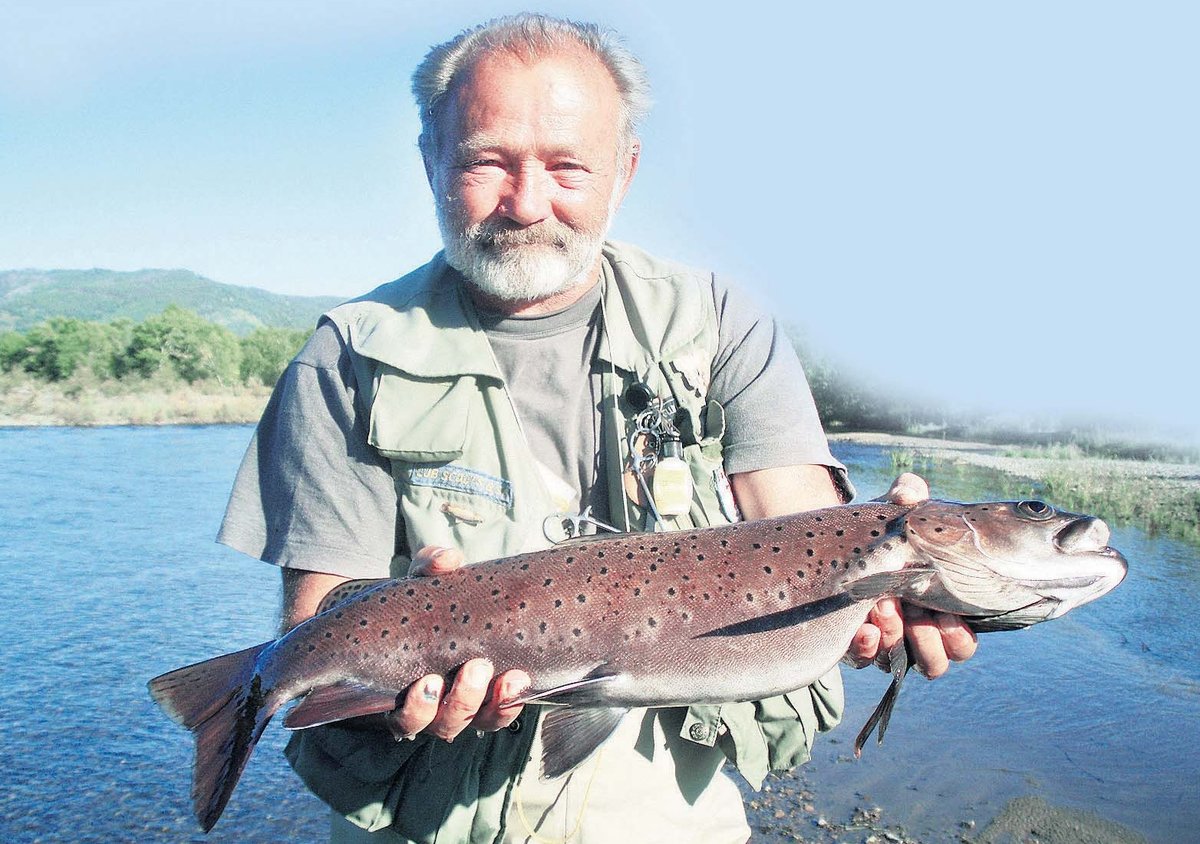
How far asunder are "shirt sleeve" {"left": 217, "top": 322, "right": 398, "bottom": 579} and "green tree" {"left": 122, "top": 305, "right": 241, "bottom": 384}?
51.9 meters

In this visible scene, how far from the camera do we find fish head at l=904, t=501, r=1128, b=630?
2.76 metres

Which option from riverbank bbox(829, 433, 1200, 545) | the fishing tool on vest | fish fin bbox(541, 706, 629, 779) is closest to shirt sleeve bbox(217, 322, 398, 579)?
the fishing tool on vest

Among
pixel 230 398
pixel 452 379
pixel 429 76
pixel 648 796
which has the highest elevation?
pixel 429 76

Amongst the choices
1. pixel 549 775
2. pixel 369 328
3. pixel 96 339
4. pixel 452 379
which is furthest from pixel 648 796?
pixel 96 339

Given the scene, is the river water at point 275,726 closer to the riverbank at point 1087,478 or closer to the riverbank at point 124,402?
the riverbank at point 1087,478

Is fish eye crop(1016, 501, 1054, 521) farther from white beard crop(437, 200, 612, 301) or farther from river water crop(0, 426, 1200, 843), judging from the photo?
river water crop(0, 426, 1200, 843)

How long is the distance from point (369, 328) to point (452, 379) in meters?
0.33

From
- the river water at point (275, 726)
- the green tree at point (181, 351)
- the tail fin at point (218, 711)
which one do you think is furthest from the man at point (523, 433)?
the green tree at point (181, 351)

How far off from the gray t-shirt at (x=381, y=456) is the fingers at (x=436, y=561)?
293 mm

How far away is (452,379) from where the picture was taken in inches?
128

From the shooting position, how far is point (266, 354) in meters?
61.0

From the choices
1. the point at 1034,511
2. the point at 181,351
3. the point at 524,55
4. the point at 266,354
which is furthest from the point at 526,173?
the point at 266,354

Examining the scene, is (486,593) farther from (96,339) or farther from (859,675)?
(96,339)

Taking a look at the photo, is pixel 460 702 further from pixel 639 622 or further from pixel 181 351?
pixel 181 351
